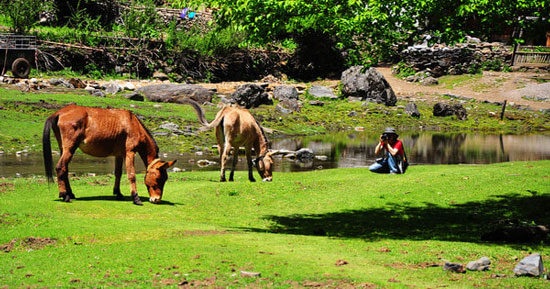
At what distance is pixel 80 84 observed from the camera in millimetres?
40094

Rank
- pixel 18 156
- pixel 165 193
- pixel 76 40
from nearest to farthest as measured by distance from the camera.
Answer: pixel 165 193 → pixel 18 156 → pixel 76 40

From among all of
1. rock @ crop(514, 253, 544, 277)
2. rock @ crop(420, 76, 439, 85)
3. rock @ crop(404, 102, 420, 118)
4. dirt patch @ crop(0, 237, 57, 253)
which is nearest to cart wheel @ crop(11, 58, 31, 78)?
rock @ crop(404, 102, 420, 118)

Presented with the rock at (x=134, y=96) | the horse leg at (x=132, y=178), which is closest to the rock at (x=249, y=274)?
the horse leg at (x=132, y=178)

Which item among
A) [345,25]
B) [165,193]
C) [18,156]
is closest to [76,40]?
[18,156]

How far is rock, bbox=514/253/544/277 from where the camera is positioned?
9344 mm

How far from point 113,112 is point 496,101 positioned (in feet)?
129

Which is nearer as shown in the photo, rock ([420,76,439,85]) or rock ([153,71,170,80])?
rock ([153,71,170,80])

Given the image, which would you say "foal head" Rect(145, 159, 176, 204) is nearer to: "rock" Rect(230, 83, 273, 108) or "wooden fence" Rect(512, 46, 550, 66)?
"rock" Rect(230, 83, 273, 108)

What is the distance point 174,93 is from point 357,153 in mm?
13116

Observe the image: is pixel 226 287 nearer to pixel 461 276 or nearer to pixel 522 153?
pixel 461 276

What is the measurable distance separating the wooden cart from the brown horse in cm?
2755

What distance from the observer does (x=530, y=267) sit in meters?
9.38

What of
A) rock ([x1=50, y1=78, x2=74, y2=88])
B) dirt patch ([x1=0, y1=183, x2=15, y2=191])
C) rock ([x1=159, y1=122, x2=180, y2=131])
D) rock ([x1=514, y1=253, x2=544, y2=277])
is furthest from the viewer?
rock ([x1=50, y1=78, x2=74, y2=88])

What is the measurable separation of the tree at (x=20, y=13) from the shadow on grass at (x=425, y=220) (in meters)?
36.4
